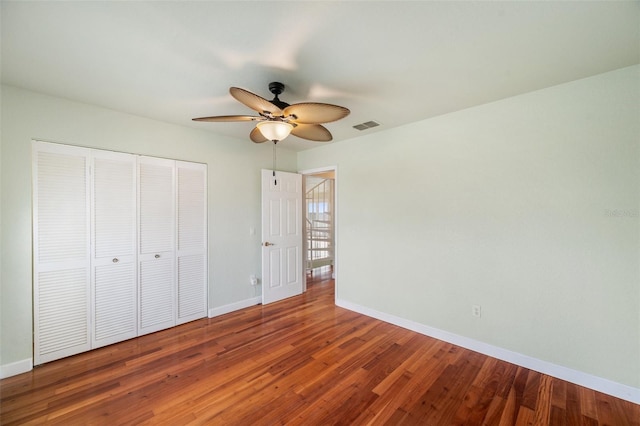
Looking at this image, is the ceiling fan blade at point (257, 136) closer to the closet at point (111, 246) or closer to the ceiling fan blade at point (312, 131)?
the ceiling fan blade at point (312, 131)

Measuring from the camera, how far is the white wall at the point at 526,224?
6.63ft

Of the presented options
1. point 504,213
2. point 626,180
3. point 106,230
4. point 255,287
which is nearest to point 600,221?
point 626,180

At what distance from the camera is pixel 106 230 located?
278 cm

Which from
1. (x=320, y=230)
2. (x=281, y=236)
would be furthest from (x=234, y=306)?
(x=320, y=230)

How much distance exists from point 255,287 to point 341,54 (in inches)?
136

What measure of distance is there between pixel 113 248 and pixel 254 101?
2.45 metres

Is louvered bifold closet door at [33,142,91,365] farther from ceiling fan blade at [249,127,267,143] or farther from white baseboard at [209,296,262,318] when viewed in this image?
ceiling fan blade at [249,127,267,143]

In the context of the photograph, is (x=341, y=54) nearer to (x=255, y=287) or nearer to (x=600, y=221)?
(x=600, y=221)

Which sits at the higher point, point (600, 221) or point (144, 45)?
point (144, 45)

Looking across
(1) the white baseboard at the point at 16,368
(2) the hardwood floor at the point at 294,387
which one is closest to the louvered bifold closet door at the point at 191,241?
(2) the hardwood floor at the point at 294,387

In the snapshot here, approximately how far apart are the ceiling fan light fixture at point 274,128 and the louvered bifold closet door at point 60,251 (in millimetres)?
2078

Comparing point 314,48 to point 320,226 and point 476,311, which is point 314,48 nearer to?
point 476,311

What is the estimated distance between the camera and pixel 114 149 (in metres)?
2.83

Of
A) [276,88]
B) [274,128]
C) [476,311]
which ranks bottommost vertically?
[476,311]
